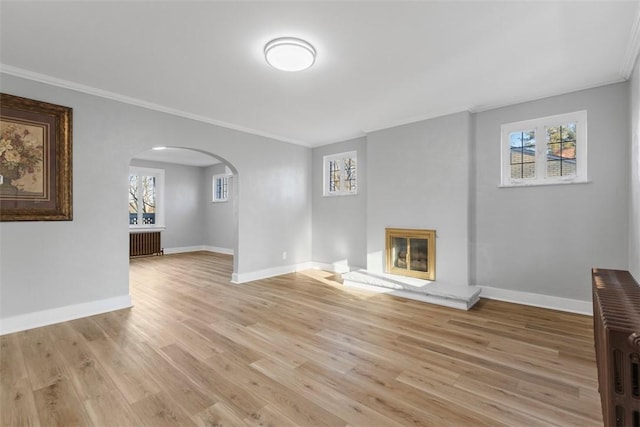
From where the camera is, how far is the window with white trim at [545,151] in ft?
11.7

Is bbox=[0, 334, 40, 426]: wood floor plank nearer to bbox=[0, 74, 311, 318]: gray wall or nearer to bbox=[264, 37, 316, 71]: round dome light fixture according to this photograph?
bbox=[0, 74, 311, 318]: gray wall

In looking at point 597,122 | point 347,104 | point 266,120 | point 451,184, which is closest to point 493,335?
point 451,184

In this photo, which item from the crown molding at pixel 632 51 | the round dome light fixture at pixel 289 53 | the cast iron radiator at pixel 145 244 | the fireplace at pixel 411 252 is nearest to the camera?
the crown molding at pixel 632 51

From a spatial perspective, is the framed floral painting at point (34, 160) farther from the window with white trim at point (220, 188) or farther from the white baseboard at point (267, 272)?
the window with white trim at point (220, 188)

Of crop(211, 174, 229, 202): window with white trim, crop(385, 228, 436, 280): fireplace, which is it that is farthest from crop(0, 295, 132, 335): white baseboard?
crop(211, 174, 229, 202): window with white trim

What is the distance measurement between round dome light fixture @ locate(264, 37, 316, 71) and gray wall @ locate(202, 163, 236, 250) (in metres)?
6.18

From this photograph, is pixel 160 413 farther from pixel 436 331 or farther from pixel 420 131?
pixel 420 131

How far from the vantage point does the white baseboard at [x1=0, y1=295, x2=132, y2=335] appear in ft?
9.91

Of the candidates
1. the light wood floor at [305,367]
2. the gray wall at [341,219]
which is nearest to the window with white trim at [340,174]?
the gray wall at [341,219]

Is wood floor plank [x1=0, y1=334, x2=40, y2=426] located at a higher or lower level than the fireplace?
lower

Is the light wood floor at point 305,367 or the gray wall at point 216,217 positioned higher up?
the gray wall at point 216,217

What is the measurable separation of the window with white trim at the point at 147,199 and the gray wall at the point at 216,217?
1.34m

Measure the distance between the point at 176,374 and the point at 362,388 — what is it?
1.41 m

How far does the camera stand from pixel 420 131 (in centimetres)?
460
